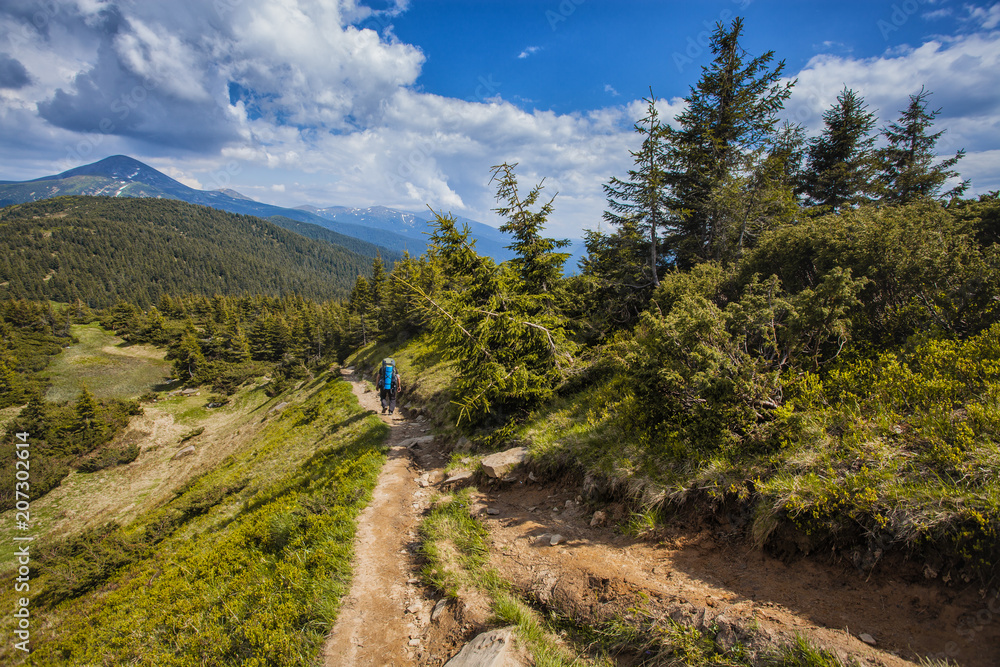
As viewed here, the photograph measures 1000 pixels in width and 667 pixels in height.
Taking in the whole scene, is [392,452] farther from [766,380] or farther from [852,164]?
[852,164]

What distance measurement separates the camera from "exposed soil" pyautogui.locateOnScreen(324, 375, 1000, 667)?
3289 millimetres

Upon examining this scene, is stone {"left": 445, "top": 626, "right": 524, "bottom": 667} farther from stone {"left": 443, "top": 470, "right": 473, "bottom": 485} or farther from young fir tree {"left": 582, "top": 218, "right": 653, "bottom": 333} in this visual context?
young fir tree {"left": 582, "top": 218, "right": 653, "bottom": 333}

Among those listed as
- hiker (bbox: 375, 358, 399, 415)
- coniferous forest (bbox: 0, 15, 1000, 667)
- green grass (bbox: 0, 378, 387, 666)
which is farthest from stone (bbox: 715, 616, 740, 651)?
hiker (bbox: 375, 358, 399, 415)

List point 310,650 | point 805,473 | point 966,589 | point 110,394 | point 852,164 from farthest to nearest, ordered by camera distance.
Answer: point 110,394 → point 852,164 → point 310,650 → point 805,473 → point 966,589

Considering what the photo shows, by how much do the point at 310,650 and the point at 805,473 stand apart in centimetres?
742

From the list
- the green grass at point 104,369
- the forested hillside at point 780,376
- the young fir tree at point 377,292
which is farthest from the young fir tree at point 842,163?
the green grass at point 104,369

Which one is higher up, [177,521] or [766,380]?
[766,380]

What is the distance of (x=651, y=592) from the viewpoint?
15.3 feet

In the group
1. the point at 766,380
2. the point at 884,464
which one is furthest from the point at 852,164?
the point at 884,464

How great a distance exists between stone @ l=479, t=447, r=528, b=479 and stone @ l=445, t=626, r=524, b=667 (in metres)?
3.72

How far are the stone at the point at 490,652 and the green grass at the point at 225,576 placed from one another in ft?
7.96

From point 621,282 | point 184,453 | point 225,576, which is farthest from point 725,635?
point 184,453

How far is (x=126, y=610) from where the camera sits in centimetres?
880

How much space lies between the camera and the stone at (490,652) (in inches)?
175
